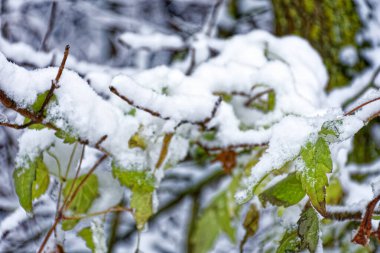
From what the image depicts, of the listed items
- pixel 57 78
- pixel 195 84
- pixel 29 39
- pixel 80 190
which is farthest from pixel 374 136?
pixel 29 39

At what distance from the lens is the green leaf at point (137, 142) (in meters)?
0.95

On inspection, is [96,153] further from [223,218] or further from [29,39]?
[29,39]

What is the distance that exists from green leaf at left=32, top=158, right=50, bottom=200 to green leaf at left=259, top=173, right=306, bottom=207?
440 millimetres

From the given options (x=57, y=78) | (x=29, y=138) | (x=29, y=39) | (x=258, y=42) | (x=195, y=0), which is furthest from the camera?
(x=195, y=0)

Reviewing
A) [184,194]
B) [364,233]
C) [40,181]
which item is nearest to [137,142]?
[40,181]

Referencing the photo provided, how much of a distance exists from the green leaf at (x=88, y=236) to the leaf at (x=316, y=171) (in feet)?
1.55

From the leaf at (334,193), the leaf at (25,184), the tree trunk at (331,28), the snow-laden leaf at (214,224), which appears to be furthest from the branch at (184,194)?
the leaf at (25,184)

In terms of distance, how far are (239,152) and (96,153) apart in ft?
1.20

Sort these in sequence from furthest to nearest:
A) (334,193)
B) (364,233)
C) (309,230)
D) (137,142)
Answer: (334,193) < (137,142) < (309,230) < (364,233)

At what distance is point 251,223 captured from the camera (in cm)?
106

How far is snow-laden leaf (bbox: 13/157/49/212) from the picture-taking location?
2.79 feet

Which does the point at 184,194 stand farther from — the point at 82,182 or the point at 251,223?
the point at 82,182

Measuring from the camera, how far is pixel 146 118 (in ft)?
3.18

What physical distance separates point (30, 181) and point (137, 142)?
0.22 meters
